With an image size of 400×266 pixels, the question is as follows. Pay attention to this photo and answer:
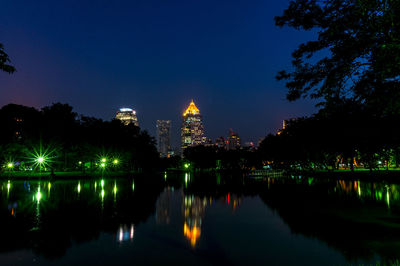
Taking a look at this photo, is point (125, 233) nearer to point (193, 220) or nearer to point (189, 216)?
point (193, 220)

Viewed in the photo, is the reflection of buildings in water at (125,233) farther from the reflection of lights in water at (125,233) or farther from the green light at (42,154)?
the green light at (42,154)

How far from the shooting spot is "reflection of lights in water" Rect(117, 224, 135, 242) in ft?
32.0

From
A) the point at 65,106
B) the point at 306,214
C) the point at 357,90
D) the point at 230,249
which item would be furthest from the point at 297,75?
the point at 65,106

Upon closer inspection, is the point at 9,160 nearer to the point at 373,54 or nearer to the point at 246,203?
the point at 246,203

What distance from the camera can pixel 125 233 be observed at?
10.4 metres

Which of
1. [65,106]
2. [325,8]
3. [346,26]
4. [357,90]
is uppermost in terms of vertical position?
[65,106]

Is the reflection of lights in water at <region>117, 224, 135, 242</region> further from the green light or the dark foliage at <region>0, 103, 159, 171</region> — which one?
the green light

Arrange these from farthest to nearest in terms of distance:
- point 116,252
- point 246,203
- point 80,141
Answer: point 80,141 < point 246,203 < point 116,252

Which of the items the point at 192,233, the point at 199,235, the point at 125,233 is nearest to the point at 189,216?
the point at 192,233

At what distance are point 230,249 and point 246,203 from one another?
34.3ft

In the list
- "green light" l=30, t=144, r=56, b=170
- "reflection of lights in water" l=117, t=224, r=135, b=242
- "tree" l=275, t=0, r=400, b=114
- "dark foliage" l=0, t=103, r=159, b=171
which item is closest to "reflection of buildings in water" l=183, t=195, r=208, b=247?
"reflection of lights in water" l=117, t=224, r=135, b=242

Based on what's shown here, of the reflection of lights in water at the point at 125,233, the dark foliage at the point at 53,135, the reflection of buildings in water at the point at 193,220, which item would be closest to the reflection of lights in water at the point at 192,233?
the reflection of buildings in water at the point at 193,220

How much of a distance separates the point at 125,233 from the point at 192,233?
2.60 meters

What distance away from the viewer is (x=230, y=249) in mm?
8758
